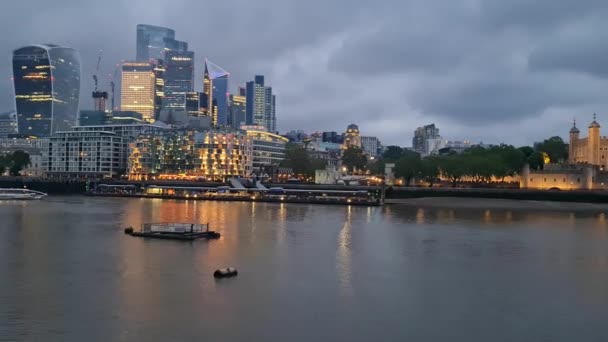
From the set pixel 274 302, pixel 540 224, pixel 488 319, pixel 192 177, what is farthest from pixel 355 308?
pixel 192 177

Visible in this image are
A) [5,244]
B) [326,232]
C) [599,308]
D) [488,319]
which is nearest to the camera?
[488,319]

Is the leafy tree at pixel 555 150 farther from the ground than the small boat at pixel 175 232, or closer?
farther from the ground

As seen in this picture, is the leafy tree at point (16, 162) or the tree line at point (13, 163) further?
the leafy tree at point (16, 162)

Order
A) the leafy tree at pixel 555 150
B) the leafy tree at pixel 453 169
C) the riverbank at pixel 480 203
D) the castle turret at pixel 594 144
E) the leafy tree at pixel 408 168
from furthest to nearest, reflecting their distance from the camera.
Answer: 1. the leafy tree at pixel 555 150
2. the castle turret at pixel 594 144
3. the leafy tree at pixel 408 168
4. the leafy tree at pixel 453 169
5. the riverbank at pixel 480 203

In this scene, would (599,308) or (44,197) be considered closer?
(599,308)

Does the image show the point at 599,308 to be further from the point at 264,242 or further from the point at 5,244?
the point at 5,244

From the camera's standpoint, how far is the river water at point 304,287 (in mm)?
21594

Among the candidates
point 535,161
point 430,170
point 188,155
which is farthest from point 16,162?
point 535,161

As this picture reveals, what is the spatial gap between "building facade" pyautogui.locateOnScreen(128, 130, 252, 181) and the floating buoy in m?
147

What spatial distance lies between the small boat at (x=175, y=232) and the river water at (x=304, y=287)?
1445mm

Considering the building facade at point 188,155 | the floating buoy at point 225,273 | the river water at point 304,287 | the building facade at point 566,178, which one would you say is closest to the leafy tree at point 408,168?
the building facade at point 566,178

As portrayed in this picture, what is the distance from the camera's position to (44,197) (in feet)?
377

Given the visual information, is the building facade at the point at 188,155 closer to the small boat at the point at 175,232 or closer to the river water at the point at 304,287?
the river water at the point at 304,287

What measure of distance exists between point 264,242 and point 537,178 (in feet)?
312
